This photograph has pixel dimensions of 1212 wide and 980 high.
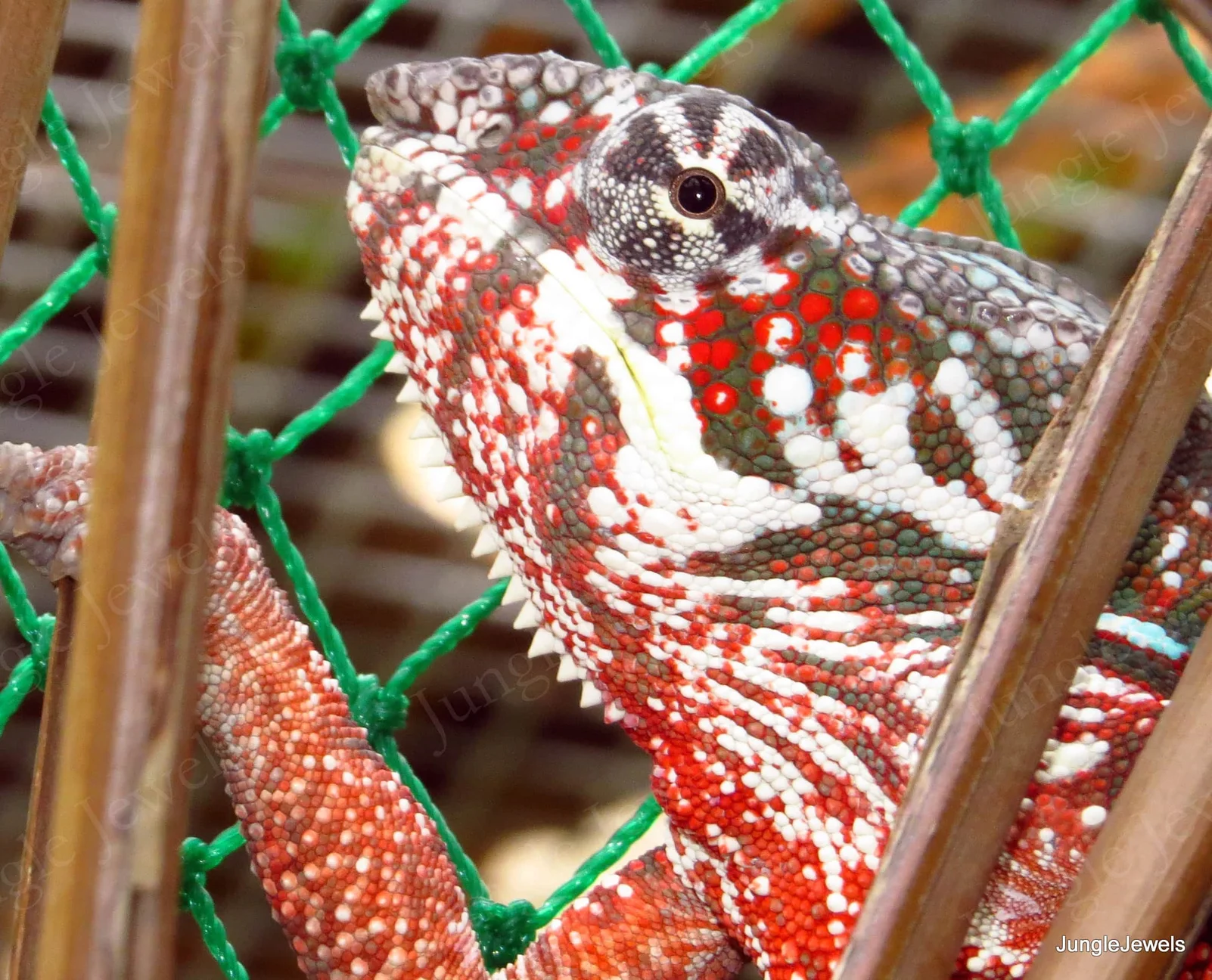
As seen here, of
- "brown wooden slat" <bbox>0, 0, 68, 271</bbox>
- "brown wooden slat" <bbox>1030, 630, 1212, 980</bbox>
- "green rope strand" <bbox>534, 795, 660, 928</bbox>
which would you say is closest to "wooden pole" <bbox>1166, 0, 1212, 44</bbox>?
"brown wooden slat" <bbox>1030, 630, 1212, 980</bbox>

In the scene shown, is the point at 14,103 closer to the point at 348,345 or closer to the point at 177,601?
the point at 177,601

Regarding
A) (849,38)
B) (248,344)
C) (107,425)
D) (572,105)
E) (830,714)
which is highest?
(849,38)

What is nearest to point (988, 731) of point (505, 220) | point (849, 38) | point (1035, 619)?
point (1035, 619)

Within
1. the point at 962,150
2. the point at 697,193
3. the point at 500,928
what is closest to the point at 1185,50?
the point at 962,150

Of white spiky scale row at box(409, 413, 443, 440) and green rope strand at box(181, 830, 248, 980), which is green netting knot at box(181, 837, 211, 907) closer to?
green rope strand at box(181, 830, 248, 980)

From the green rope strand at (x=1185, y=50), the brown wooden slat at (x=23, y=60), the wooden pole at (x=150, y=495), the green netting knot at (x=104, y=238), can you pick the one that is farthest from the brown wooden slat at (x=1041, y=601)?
the green netting knot at (x=104, y=238)
